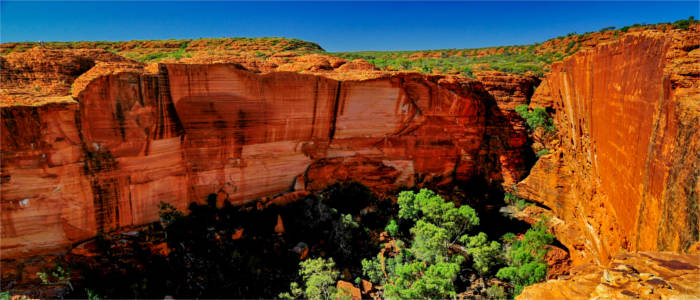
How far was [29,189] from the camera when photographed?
35.6 feet

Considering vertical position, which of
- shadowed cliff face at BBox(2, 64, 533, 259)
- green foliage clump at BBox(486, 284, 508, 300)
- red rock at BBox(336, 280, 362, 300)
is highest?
shadowed cliff face at BBox(2, 64, 533, 259)

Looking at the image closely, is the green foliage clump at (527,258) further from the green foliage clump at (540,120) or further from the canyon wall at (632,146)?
the green foliage clump at (540,120)

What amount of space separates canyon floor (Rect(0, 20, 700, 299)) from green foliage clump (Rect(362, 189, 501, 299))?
129 millimetres

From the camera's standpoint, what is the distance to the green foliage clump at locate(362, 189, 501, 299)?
37.3ft

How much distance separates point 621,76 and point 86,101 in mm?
16552

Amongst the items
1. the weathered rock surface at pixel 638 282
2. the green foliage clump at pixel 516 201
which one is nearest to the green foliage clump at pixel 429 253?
the green foliage clump at pixel 516 201

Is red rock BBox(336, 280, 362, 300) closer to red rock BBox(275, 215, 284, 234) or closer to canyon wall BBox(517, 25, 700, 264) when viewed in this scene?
red rock BBox(275, 215, 284, 234)

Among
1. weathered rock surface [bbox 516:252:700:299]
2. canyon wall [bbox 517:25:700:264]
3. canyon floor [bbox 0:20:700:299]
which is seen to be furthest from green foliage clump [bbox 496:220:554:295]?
weathered rock surface [bbox 516:252:700:299]

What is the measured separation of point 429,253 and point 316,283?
469cm

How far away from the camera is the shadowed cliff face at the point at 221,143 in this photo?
11.1 meters

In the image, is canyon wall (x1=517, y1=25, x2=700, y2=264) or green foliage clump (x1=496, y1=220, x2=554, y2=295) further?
green foliage clump (x1=496, y1=220, x2=554, y2=295)

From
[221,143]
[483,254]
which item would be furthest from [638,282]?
[221,143]

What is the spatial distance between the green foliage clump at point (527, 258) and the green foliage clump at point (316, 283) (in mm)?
6542

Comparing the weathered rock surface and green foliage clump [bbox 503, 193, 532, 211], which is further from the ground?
the weathered rock surface
